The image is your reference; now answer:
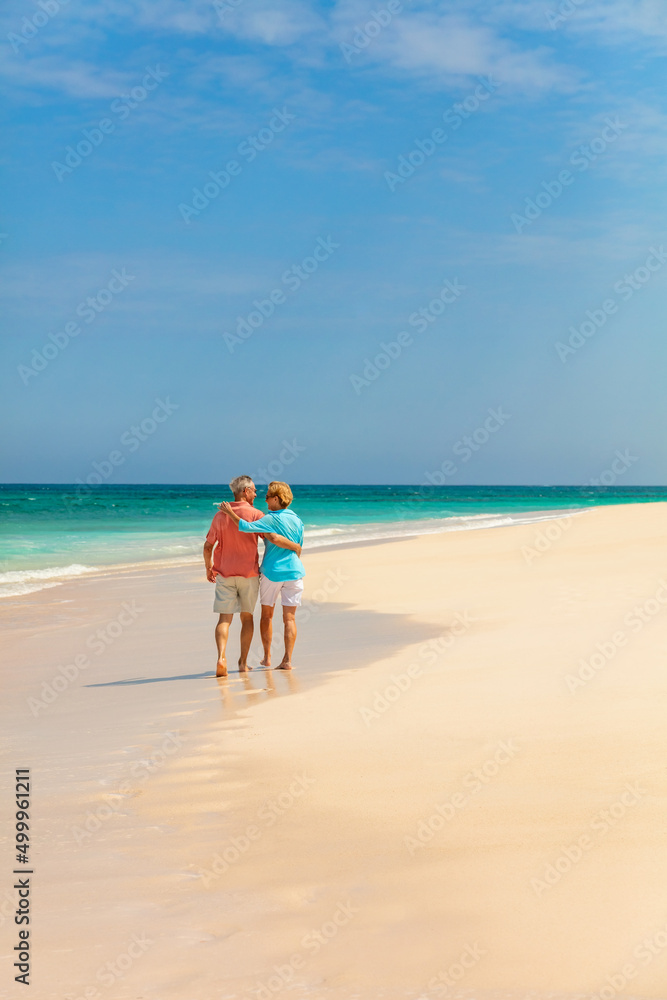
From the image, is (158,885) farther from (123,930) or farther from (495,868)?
(495,868)

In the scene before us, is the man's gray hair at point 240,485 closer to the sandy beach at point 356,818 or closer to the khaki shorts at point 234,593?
the khaki shorts at point 234,593

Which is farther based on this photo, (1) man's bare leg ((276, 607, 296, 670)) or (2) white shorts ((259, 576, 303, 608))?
(2) white shorts ((259, 576, 303, 608))

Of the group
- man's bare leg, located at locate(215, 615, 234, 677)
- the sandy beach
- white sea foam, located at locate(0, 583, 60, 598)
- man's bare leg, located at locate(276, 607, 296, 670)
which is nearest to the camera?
the sandy beach

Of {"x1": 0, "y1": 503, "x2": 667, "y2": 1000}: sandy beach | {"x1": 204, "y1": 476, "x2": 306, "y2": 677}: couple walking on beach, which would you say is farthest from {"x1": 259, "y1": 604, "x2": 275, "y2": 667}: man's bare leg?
{"x1": 0, "y1": 503, "x2": 667, "y2": 1000}: sandy beach

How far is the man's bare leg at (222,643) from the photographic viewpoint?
24.1 feet

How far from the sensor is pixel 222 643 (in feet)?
24.6

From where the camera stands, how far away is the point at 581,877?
3.35 meters

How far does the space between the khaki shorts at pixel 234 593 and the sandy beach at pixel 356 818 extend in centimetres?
62

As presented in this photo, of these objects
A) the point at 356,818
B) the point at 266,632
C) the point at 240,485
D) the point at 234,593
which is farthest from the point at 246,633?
the point at 356,818

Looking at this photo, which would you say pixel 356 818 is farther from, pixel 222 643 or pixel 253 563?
pixel 253 563

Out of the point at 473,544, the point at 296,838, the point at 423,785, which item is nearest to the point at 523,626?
the point at 423,785

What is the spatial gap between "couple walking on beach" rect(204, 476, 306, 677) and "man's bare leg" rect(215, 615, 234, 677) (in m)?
0.01

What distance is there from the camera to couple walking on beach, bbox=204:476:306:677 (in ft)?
25.1

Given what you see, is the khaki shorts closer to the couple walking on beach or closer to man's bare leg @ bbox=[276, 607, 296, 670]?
the couple walking on beach
